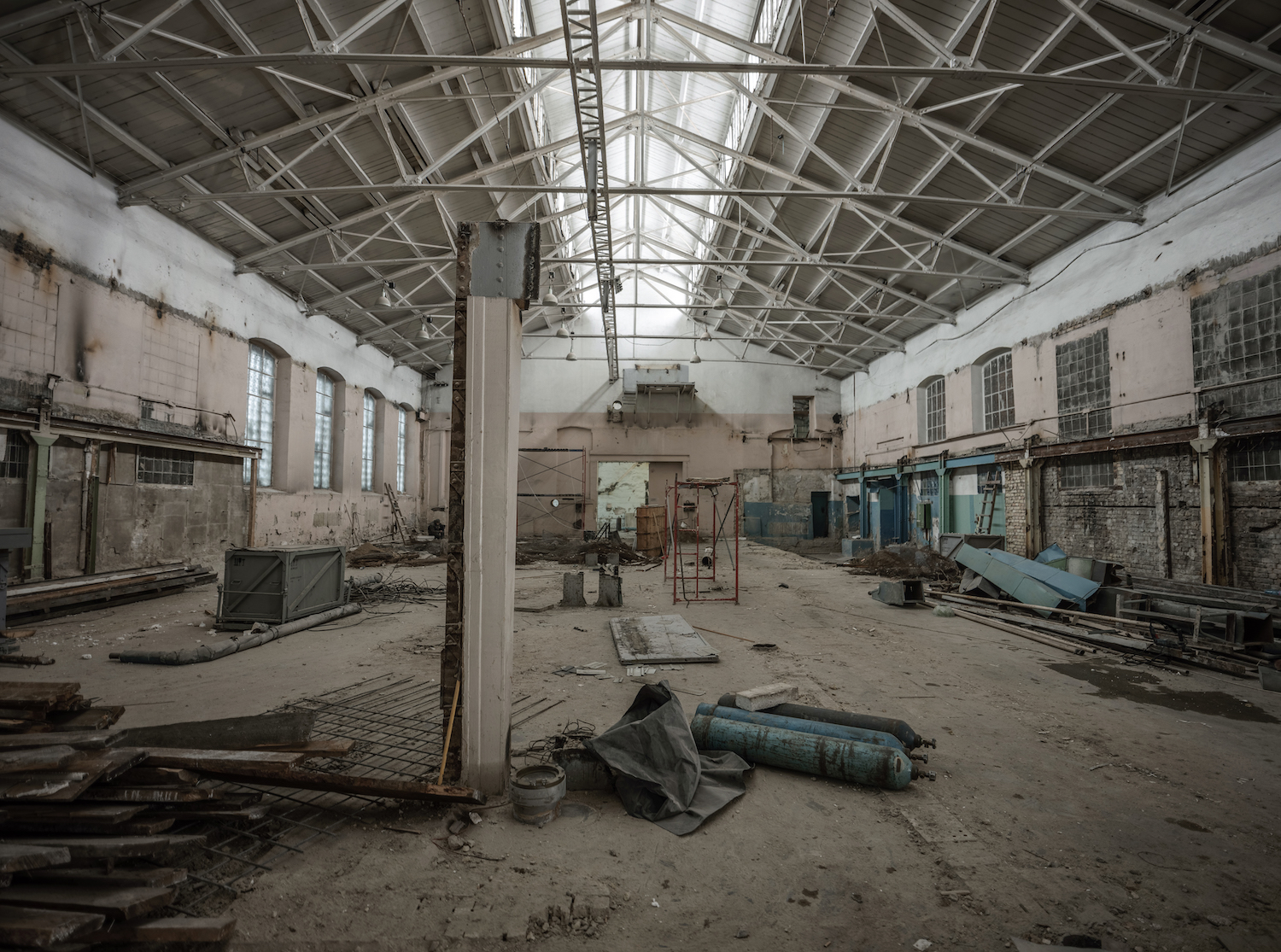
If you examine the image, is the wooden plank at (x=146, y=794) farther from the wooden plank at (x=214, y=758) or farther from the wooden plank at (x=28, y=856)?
the wooden plank at (x=28, y=856)

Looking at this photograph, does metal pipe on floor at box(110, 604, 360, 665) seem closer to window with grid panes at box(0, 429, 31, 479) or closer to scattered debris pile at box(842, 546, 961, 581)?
window with grid panes at box(0, 429, 31, 479)

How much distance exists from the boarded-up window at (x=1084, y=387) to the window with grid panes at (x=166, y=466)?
54.4 ft

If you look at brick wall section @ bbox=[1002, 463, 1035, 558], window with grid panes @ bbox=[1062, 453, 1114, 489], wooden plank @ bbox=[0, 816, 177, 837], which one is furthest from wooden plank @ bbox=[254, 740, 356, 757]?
brick wall section @ bbox=[1002, 463, 1035, 558]

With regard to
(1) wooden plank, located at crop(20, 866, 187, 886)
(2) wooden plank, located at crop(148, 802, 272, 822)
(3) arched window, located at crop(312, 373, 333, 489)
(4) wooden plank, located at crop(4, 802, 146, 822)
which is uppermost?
(3) arched window, located at crop(312, 373, 333, 489)

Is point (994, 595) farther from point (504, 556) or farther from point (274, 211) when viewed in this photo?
point (274, 211)

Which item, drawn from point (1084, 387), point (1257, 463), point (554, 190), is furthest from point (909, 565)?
point (554, 190)

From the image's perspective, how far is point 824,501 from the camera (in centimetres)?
2258

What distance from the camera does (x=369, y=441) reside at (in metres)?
19.3

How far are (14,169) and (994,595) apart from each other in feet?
49.5

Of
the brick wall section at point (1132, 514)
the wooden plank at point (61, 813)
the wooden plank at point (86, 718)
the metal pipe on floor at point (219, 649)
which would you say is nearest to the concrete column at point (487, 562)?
the wooden plank at point (61, 813)

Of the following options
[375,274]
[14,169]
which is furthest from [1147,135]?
[14,169]

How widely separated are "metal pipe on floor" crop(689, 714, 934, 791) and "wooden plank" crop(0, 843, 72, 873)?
9.57 feet

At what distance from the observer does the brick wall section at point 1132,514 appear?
9.08 metres

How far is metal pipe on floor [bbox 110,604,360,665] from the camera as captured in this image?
5.64 m
